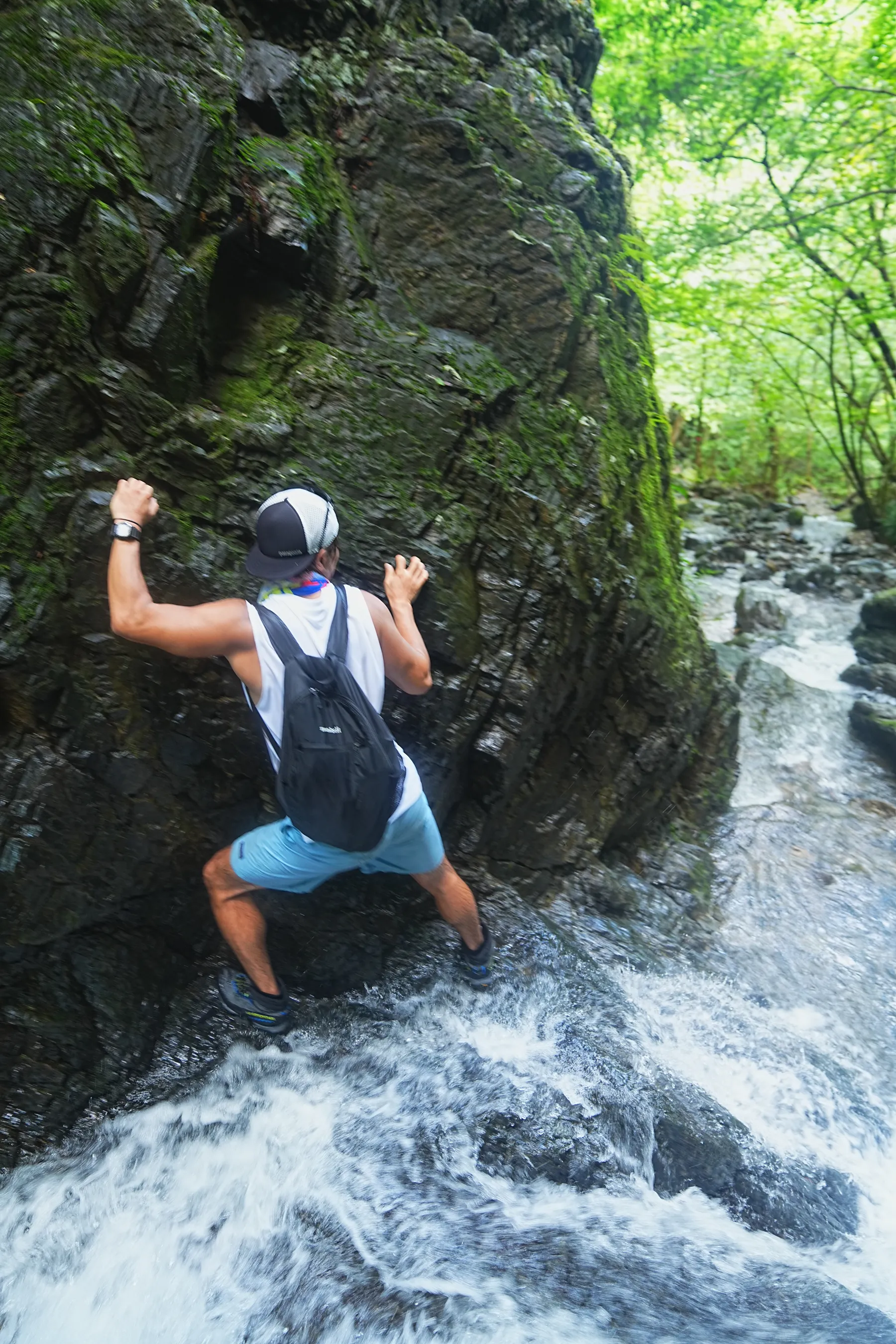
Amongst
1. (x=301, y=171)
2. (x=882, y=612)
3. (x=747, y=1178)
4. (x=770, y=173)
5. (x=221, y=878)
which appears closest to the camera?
(x=221, y=878)

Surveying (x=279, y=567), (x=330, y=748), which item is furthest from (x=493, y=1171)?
(x=279, y=567)

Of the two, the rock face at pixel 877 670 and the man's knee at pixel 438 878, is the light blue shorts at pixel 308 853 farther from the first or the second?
the rock face at pixel 877 670

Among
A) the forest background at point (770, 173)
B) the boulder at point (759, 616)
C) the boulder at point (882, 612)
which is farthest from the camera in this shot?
the boulder at point (759, 616)

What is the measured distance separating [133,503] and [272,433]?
981 millimetres

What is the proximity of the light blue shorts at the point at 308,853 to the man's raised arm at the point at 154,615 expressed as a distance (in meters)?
0.86

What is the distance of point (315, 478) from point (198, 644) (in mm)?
1320

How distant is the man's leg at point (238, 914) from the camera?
140 inches

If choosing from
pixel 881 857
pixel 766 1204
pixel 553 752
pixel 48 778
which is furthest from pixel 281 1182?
pixel 881 857

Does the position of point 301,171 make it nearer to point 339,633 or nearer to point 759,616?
point 339,633

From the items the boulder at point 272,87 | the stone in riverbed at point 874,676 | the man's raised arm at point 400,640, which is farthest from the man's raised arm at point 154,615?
the stone in riverbed at point 874,676

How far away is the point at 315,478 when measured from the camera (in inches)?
155

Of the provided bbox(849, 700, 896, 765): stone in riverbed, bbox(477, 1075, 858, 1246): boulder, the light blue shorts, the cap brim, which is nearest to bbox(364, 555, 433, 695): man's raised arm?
the cap brim

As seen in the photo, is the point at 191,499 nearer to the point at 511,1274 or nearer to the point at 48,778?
the point at 48,778

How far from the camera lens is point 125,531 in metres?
3.01
